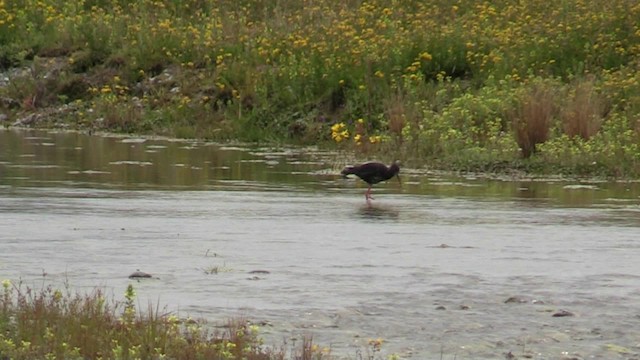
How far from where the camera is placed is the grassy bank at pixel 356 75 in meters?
23.5

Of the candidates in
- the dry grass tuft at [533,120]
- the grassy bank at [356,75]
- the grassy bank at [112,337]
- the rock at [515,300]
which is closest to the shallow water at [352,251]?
the rock at [515,300]

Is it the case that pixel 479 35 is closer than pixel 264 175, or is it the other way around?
pixel 264 175

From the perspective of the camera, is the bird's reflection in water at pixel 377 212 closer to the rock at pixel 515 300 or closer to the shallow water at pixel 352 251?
the shallow water at pixel 352 251

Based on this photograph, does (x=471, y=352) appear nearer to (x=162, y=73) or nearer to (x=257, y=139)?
(x=257, y=139)

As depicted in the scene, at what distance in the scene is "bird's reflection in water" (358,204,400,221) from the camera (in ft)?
56.1

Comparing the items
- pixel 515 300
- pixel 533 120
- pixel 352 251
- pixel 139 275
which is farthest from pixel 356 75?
pixel 515 300

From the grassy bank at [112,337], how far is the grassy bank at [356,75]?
43.0 feet

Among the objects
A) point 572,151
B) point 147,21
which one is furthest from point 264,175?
point 147,21

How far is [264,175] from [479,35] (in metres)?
9.56

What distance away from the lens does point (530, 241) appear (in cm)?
1498

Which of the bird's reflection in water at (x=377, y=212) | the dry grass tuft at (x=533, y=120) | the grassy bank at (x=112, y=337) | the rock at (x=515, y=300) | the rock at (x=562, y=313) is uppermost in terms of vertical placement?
the dry grass tuft at (x=533, y=120)

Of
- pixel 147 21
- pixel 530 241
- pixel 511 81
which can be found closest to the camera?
pixel 530 241

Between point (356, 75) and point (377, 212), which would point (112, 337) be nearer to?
point (377, 212)

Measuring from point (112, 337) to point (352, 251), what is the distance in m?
5.41
